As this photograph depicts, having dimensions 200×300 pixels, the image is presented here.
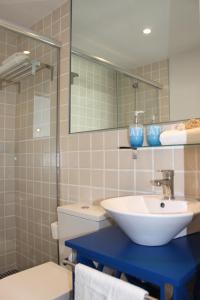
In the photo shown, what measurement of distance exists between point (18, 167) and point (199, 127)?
1773mm

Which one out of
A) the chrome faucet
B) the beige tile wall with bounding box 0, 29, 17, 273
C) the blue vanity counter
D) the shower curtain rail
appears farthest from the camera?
the beige tile wall with bounding box 0, 29, 17, 273

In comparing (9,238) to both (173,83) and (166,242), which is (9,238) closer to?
(166,242)

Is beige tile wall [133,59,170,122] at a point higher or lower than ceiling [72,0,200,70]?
lower

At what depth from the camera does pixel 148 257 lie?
865mm

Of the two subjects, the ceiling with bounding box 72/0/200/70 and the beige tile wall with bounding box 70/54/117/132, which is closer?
the ceiling with bounding box 72/0/200/70

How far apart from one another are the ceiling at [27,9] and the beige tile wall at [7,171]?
18 centimetres

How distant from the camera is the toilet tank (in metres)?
1.39

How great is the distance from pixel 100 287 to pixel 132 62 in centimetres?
129

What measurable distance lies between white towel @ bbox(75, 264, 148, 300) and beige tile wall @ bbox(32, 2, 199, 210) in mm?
601

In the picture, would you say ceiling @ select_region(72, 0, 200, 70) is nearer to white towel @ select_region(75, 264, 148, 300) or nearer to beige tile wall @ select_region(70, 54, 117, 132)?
beige tile wall @ select_region(70, 54, 117, 132)

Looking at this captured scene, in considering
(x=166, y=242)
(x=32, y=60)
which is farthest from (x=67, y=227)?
(x=32, y=60)

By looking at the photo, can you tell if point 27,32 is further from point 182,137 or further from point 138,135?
point 182,137

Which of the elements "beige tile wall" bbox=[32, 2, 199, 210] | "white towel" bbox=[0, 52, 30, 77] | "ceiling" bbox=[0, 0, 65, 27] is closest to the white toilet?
"beige tile wall" bbox=[32, 2, 199, 210]

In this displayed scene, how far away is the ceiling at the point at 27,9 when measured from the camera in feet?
6.61
